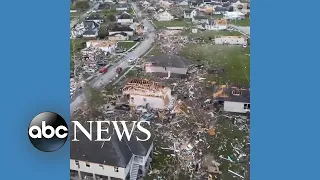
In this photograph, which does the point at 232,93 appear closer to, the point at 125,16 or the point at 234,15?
the point at 234,15

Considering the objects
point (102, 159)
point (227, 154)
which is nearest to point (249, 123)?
point (227, 154)

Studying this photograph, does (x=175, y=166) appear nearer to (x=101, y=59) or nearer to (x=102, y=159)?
(x=102, y=159)

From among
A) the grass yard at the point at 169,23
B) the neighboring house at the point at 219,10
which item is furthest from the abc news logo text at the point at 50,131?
the neighboring house at the point at 219,10

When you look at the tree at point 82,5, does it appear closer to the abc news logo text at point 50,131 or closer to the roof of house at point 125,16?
the roof of house at point 125,16

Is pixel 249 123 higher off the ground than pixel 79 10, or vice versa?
pixel 79 10

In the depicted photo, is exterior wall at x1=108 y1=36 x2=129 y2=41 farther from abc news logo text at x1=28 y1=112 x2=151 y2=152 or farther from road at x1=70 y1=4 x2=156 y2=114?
abc news logo text at x1=28 y1=112 x2=151 y2=152

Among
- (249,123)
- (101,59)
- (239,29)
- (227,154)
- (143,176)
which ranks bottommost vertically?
(143,176)
